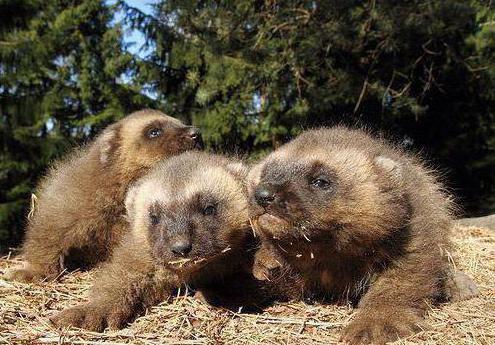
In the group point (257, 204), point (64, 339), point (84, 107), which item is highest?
point (257, 204)

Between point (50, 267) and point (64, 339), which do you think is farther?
point (50, 267)

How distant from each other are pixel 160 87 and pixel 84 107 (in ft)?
10.4

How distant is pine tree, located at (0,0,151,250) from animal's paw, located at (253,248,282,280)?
11.4m

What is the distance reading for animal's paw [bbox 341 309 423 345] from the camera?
4281 millimetres

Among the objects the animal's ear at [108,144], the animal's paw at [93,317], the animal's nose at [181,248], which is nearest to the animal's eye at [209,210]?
the animal's nose at [181,248]

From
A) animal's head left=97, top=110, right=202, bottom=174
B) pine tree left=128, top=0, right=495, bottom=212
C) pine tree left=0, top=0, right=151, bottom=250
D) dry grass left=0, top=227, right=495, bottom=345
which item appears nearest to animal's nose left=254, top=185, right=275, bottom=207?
dry grass left=0, top=227, right=495, bottom=345

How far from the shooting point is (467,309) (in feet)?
16.7

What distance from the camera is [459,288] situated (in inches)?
217

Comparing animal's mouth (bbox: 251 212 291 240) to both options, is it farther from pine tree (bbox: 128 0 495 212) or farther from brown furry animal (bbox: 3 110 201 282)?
pine tree (bbox: 128 0 495 212)

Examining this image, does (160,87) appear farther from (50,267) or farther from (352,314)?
(352,314)

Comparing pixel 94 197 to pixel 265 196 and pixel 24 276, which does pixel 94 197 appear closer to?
pixel 24 276

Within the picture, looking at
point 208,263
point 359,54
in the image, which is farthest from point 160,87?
point 208,263

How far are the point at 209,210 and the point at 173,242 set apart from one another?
0.60 m

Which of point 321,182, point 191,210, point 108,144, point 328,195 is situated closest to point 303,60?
point 108,144
